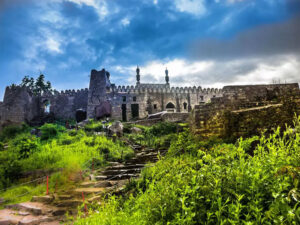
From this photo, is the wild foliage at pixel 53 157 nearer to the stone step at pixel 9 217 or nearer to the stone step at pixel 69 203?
the stone step at pixel 69 203

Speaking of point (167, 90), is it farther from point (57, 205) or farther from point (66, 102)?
point (57, 205)

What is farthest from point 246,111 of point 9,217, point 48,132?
point 48,132

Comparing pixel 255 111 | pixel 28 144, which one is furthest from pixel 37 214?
pixel 255 111

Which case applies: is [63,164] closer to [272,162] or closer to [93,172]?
[93,172]

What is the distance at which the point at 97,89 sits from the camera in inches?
1432

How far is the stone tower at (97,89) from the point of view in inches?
1409

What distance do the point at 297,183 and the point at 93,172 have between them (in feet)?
25.7

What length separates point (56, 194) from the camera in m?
6.48

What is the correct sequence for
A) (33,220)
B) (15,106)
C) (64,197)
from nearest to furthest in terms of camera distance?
1. (33,220)
2. (64,197)
3. (15,106)

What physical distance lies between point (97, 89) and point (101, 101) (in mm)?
2653

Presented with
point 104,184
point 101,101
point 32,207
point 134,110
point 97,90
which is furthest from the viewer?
point 97,90

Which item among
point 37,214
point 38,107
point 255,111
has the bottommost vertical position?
point 37,214

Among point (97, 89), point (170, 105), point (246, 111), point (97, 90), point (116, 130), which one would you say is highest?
point (97, 89)

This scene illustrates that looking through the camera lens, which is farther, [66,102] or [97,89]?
[66,102]
